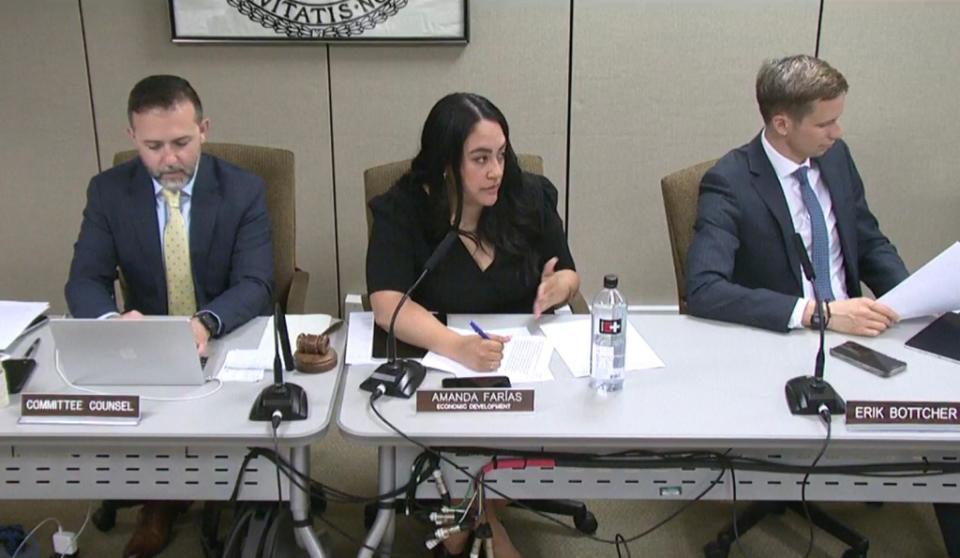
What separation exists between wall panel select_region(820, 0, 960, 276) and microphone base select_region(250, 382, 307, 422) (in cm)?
247

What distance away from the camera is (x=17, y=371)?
5.04 feet

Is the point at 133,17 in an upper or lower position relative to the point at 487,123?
upper

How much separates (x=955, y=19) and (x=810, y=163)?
54.9 inches

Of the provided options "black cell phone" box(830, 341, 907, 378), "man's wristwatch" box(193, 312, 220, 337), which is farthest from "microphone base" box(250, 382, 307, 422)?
"black cell phone" box(830, 341, 907, 378)

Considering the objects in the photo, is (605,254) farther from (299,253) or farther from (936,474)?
(936,474)

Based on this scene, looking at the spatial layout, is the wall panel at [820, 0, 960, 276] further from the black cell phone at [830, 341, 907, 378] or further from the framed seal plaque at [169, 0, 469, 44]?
the black cell phone at [830, 341, 907, 378]

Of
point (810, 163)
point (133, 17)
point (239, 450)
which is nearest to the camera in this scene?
point (239, 450)

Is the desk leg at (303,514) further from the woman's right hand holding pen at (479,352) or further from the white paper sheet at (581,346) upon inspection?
the white paper sheet at (581,346)

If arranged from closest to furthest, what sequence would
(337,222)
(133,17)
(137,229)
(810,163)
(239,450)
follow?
1. (239,450)
2. (137,229)
3. (810,163)
4. (133,17)
5. (337,222)

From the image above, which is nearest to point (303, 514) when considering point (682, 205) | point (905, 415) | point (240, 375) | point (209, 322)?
point (240, 375)

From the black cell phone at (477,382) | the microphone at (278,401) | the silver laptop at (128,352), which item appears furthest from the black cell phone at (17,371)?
the black cell phone at (477,382)

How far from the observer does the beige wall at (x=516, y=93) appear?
9.71 ft

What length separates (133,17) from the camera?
2.91m

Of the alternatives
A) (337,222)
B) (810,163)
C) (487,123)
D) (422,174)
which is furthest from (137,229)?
(810,163)
